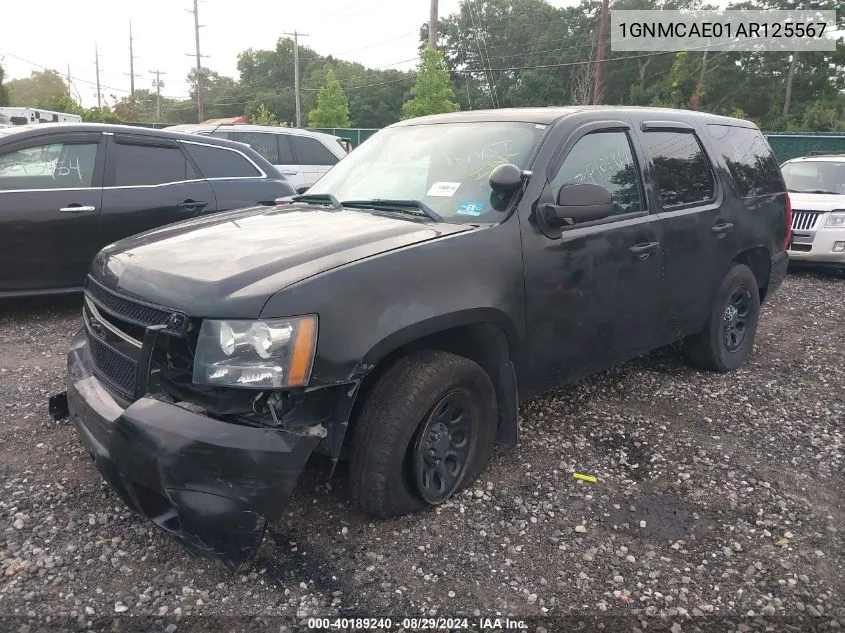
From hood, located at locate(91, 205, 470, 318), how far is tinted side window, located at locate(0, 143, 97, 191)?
302 cm

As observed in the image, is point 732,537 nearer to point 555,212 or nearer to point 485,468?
point 485,468

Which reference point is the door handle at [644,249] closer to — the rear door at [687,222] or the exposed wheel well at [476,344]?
the rear door at [687,222]

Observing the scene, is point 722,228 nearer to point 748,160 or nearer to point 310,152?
point 748,160

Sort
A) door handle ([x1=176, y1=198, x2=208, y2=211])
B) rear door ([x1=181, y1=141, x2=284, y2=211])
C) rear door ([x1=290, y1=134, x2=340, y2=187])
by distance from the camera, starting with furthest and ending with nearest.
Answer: rear door ([x1=290, y1=134, x2=340, y2=187])
rear door ([x1=181, y1=141, x2=284, y2=211])
door handle ([x1=176, y1=198, x2=208, y2=211])

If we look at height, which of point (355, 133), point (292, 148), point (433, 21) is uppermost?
point (433, 21)

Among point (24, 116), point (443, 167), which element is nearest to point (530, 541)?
point (443, 167)

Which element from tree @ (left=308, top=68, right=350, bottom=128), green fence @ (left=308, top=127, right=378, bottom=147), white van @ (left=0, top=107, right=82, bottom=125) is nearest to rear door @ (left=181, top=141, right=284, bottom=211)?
white van @ (left=0, top=107, right=82, bottom=125)

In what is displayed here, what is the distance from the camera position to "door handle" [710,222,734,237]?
14.6 feet

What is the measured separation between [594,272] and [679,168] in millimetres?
1262

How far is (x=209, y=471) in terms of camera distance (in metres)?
2.33

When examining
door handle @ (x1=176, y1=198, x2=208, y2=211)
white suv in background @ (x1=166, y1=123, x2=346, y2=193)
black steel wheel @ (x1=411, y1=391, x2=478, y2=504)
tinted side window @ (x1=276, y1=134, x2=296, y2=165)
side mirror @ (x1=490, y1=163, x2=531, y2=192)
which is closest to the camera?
black steel wheel @ (x1=411, y1=391, x2=478, y2=504)

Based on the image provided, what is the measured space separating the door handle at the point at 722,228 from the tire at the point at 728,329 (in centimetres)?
34

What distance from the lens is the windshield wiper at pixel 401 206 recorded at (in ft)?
10.9

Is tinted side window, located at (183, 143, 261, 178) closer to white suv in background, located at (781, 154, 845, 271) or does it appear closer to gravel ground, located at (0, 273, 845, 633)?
gravel ground, located at (0, 273, 845, 633)
